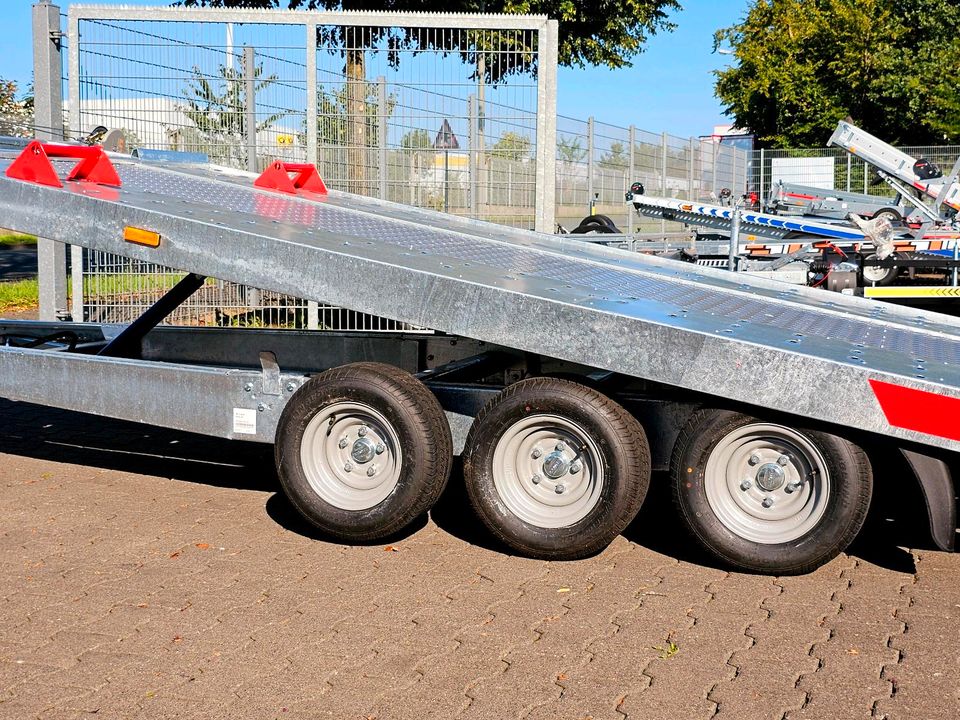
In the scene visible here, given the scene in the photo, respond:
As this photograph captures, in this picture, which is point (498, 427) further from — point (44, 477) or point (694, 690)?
point (44, 477)

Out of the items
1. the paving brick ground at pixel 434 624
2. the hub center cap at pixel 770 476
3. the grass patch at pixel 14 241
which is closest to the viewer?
the paving brick ground at pixel 434 624

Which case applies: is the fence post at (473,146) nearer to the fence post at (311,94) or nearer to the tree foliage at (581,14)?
the fence post at (311,94)

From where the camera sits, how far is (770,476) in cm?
497

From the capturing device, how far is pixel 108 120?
10.5 metres

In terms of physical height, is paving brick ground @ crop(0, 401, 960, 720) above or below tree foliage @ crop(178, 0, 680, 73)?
below

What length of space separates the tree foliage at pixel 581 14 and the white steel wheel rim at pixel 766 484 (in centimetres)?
1511

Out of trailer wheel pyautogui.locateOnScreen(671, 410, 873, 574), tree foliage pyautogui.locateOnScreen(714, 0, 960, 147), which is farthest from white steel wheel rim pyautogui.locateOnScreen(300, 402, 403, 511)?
tree foliage pyautogui.locateOnScreen(714, 0, 960, 147)

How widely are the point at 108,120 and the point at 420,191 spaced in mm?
2957

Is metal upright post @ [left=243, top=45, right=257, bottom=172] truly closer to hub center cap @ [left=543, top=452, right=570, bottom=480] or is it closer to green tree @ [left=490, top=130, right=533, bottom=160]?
green tree @ [left=490, top=130, right=533, bottom=160]

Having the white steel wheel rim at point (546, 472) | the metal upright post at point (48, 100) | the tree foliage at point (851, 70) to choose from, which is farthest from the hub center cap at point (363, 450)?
the tree foliage at point (851, 70)

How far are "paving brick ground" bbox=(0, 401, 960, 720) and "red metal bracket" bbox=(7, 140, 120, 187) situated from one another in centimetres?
176

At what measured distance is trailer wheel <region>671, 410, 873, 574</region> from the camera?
4.82 m

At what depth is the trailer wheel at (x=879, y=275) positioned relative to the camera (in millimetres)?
12219

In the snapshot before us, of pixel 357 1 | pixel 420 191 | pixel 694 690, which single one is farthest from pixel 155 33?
pixel 357 1
